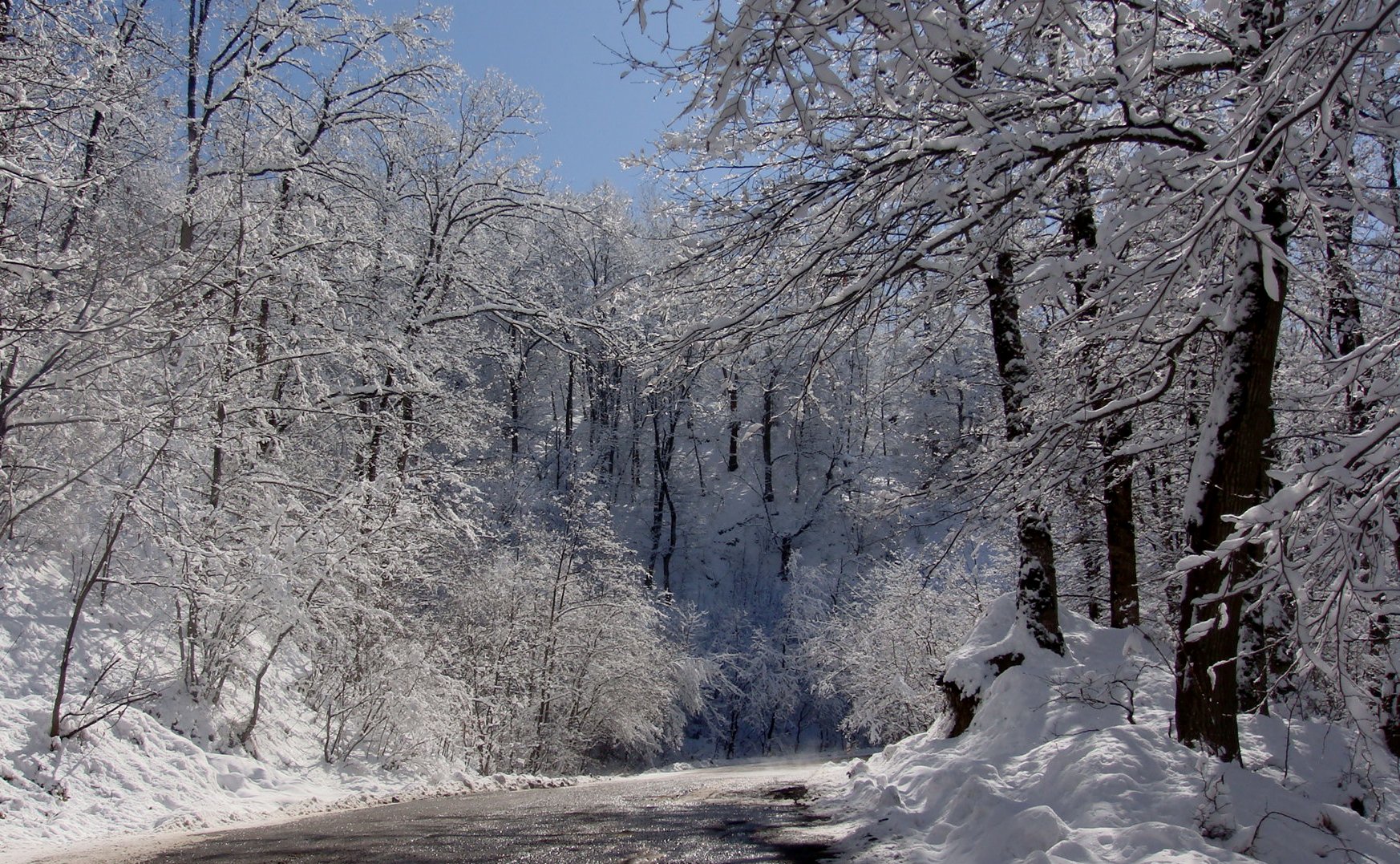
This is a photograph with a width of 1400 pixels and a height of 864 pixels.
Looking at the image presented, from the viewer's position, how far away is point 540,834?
18.5 ft

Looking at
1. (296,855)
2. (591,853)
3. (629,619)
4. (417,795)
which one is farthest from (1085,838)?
(629,619)

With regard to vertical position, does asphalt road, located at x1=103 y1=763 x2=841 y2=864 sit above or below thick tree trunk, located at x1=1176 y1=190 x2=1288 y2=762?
below

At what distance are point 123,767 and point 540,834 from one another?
13.6 ft

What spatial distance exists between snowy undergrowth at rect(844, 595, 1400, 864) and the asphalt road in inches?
25.3

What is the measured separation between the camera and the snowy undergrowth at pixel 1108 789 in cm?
408

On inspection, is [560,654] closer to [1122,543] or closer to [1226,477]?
[1122,543]

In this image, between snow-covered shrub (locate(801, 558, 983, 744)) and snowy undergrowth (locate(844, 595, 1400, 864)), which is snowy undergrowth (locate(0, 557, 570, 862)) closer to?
snowy undergrowth (locate(844, 595, 1400, 864))

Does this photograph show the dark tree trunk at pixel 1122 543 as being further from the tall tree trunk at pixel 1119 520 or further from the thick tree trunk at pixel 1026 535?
the thick tree trunk at pixel 1026 535

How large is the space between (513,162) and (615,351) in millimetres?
5697

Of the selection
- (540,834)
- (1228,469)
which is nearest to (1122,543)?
(1228,469)

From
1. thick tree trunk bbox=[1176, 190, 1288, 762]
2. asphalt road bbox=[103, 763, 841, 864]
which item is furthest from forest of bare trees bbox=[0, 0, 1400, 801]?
asphalt road bbox=[103, 763, 841, 864]

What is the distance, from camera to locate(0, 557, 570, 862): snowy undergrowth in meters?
6.23

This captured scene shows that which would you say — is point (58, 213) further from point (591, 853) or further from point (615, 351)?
point (591, 853)

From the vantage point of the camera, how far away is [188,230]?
1029 cm
